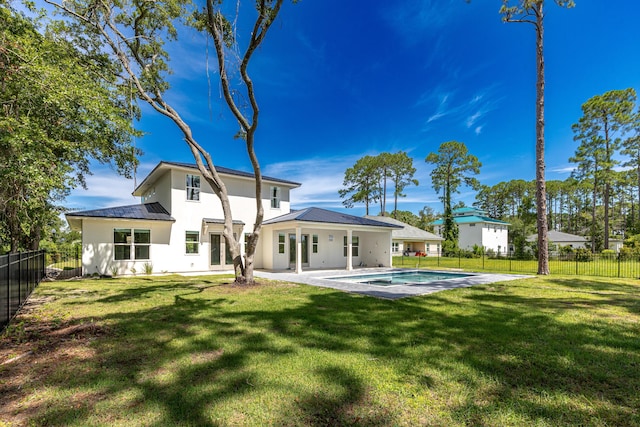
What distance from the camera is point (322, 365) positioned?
3.62 metres

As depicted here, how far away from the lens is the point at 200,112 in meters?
16.0

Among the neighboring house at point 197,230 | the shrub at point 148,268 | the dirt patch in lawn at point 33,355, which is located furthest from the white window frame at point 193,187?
the dirt patch in lawn at point 33,355

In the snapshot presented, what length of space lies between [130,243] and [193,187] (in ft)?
13.9

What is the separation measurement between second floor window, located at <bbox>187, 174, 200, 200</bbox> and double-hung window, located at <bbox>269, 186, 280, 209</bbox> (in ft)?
14.7

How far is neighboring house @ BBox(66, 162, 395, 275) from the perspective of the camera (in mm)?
13953

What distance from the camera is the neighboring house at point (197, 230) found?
45.8 ft

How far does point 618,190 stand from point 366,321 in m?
58.9

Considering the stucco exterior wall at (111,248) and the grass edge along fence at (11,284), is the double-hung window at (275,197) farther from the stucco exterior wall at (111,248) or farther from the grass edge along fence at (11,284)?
the grass edge along fence at (11,284)

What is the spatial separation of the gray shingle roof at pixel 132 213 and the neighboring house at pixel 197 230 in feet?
0.13

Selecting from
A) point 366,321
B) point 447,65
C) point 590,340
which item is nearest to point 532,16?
point 447,65

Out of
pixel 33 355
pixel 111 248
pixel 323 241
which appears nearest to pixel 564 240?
pixel 323 241

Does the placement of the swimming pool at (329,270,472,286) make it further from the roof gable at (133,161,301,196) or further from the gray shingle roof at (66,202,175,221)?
the gray shingle roof at (66,202,175,221)

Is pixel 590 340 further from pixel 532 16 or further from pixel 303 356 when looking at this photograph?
pixel 532 16

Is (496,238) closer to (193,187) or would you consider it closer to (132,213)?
(193,187)
